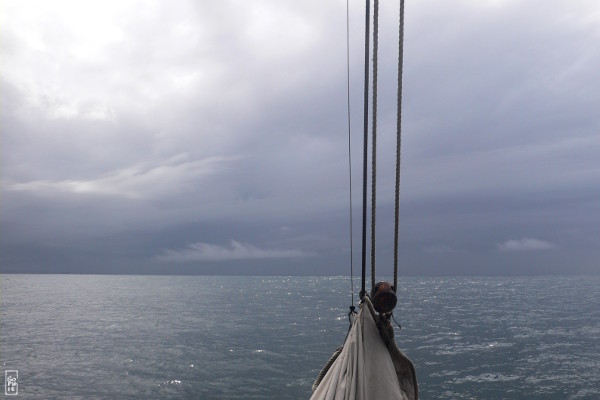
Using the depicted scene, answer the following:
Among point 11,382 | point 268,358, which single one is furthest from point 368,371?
point 268,358

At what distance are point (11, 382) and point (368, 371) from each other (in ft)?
101

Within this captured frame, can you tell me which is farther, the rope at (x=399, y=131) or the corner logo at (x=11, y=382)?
the corner logo at (x=11, y=382)

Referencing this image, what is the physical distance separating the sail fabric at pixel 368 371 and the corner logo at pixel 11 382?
89.1 feet

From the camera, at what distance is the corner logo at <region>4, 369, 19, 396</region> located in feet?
80.7

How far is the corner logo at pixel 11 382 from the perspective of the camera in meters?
24.6

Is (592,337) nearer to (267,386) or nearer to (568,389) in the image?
(568,389)

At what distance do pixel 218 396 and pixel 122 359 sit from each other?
595 inches

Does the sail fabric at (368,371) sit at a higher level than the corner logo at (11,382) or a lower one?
higher

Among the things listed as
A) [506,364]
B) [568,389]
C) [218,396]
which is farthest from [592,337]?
[218,396]

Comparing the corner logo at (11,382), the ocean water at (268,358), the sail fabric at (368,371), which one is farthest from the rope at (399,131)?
the corner logo at (11,382)

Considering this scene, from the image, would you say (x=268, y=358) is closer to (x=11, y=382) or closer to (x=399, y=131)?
(x=11, y=382)

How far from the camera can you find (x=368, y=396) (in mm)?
4762

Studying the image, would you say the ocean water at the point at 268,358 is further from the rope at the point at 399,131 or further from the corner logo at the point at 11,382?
the rope at the point at 399,131

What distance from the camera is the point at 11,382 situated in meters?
26.8
